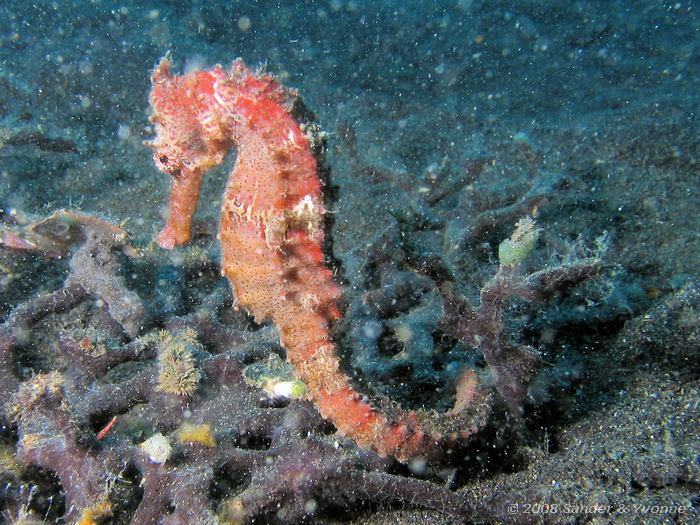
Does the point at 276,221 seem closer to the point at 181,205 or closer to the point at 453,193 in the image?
the point at 181,205

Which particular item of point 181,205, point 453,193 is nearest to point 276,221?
point 181,205

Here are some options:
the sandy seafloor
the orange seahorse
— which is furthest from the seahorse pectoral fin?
the sandy seafloor

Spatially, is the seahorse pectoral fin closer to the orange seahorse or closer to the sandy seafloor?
the orange seahorse

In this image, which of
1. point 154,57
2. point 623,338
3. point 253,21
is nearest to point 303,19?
point 253,21

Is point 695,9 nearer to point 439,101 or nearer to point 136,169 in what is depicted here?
point 439,101

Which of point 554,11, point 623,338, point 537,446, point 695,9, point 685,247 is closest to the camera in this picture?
point 537,446

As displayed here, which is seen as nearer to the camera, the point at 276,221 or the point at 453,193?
the point at 276,221

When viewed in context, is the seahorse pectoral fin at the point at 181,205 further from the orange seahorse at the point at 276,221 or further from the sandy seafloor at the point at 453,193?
the sandy seafloor at the point at 453,193
